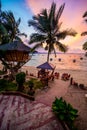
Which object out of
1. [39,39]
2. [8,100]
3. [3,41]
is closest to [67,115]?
[8,100]

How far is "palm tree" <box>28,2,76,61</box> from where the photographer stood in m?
23.5

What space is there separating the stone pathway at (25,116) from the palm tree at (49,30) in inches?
570

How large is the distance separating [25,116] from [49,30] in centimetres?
1722

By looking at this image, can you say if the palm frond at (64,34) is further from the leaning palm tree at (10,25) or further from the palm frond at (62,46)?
the leaning palm tree at (10,25)

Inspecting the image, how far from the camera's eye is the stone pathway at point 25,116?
794cm

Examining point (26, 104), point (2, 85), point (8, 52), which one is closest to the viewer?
point (26, 104)

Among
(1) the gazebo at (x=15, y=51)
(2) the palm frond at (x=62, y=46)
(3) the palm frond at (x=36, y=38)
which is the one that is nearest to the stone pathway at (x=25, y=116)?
(1) the gazebo at (x=15, y=51)

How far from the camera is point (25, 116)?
Answer: 29.3 ft

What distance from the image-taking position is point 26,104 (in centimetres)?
1084

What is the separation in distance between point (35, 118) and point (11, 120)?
4.26 ft

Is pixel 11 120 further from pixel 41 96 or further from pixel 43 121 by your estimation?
pixel 41 96

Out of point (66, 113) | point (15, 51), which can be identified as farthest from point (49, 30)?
point (66, 113)

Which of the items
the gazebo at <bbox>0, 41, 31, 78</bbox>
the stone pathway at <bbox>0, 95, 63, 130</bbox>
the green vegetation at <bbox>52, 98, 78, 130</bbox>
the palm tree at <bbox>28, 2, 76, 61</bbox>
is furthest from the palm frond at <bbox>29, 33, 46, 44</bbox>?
the green vegetation at <bbox>52, 98, 78, 130</bbox>

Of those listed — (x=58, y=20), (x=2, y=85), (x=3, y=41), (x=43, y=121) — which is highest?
(x=58, y=20)
